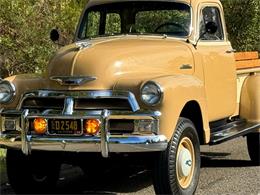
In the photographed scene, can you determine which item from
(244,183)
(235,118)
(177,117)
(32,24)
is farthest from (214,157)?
(32,24)

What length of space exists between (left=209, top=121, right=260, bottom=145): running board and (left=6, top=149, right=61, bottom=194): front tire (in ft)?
6.05

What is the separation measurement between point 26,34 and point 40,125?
6467 mm

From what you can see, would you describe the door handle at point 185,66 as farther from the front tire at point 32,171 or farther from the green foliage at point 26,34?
the green foliage at point 26,34

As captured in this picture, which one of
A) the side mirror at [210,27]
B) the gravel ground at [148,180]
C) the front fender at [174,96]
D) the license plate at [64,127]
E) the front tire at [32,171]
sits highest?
the side mirror at [210,27]

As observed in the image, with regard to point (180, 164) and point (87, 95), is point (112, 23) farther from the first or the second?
point (180, 164)

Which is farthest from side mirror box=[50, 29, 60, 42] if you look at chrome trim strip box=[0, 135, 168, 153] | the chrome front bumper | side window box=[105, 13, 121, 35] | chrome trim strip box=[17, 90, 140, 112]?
chrome trim strip box=[0, 135, 168, 153]

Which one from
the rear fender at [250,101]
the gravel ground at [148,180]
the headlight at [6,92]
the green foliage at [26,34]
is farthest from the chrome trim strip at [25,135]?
the green foliage at [26,34]

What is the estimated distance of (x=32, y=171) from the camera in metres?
7.05

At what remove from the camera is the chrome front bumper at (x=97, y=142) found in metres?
5.84

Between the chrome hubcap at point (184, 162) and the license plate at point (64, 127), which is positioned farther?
the chrome hubcap at point (184, 162)

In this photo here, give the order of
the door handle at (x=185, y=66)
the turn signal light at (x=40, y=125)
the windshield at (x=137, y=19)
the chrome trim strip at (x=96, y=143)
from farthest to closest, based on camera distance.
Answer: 1. the windshield at (x=137, y=19)
2. the door handle at (x=185, y=66)
3. the turn signal light at (x=40, y=125)
4. the chrome trim strip at (x=96, y=143)

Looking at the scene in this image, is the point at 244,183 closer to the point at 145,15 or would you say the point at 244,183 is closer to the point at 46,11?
the point at 145,15

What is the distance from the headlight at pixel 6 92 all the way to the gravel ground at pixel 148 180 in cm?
117

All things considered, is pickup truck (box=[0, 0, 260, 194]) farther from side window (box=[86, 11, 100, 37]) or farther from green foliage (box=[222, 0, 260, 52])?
green foliage (box=[222, 0, 260, 52])
